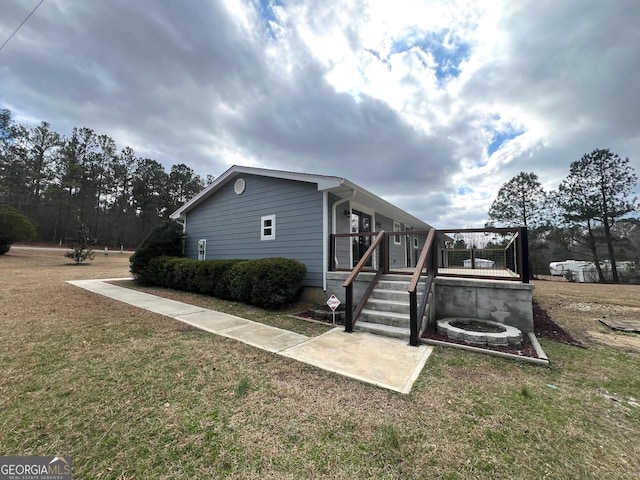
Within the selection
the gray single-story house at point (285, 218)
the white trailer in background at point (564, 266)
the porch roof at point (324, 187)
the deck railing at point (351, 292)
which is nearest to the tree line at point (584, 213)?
the white trailer in background at point (564, 266)

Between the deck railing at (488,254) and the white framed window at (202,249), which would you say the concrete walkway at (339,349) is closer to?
the deck railing at (488,254)

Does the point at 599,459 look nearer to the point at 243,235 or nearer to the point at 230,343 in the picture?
the point at 230,343

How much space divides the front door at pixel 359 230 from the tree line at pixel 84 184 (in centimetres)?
3241

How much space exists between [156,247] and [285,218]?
21.0 ft

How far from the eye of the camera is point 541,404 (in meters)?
2.63

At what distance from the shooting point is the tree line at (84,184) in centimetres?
2883

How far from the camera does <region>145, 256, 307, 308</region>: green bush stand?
6.64 metres

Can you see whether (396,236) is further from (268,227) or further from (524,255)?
(524,255)

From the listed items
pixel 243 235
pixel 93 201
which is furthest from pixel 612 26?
pixel 93 201

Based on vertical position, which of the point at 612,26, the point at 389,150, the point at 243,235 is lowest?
the point at 243,235

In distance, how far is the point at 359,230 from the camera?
31.2 feet

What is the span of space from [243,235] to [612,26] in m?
12.5

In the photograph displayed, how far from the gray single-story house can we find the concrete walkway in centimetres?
259

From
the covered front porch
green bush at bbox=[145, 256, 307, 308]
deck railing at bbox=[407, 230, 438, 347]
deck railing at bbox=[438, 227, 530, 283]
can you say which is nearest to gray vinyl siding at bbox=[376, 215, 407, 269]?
deck railing at bbox=[438, 227, 530, 283]
